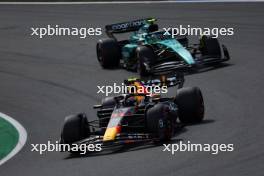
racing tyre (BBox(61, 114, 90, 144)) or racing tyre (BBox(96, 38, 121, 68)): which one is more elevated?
racing tyre (BBox(96, 38, 121, 68))

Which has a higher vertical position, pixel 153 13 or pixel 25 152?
pixel 153 13

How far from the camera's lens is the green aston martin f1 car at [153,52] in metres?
22.2

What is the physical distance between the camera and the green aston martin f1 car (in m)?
22.2

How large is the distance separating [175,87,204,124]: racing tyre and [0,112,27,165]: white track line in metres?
3.13

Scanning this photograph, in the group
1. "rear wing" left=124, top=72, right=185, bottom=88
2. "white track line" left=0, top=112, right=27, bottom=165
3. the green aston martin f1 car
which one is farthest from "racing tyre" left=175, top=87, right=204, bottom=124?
the green aston martin f1 car

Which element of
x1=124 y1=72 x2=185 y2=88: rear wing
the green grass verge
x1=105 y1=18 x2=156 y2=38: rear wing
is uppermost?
x1=105 y1=18 x2=156 y2=38: rear wing

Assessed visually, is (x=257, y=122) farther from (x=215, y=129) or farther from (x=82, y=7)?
(x=82, y=7)

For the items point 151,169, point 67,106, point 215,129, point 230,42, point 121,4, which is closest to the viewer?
point 151,169

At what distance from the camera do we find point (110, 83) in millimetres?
22234

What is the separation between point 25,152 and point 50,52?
500 inches

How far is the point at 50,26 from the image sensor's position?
33.2 metres

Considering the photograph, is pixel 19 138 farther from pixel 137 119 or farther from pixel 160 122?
→ pixel 160 122

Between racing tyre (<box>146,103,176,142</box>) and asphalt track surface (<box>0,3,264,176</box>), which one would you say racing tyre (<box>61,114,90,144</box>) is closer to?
asphalt track surface (<box>0,3,264,176</box>)

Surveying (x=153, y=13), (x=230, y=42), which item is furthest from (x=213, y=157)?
(x=153, y=13)
